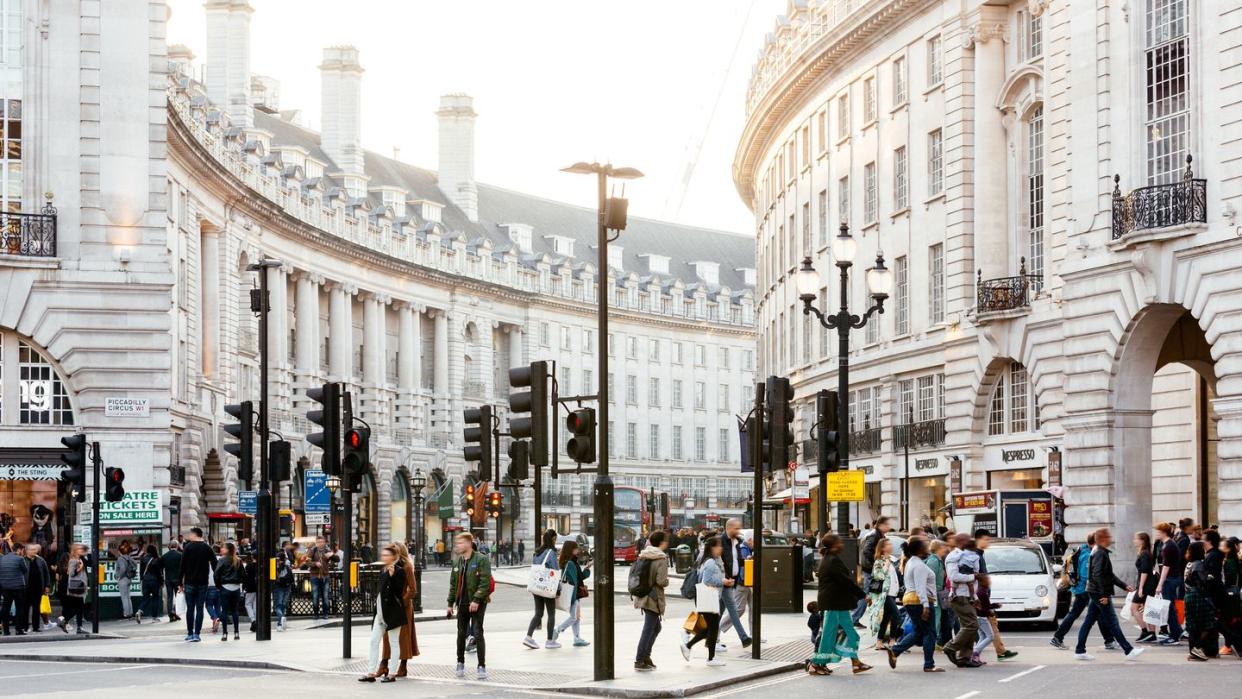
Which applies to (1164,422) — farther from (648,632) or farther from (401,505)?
(401,505)

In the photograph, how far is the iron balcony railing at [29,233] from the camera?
4493 centimetres

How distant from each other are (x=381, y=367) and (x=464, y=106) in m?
21.8

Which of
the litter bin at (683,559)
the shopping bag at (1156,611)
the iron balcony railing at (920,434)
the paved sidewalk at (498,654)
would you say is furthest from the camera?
the litter bin at (683,559)

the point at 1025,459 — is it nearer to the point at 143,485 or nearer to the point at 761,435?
the point at 143,485

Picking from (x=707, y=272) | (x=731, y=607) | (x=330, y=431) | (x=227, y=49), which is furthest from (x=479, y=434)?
(x=707, y=272)

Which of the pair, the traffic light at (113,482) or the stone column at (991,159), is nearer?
the traffic light at (113,482)

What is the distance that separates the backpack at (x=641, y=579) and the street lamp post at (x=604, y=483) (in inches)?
50.7

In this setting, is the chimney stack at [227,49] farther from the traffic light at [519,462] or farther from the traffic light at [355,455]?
the traffic light at [355,455]

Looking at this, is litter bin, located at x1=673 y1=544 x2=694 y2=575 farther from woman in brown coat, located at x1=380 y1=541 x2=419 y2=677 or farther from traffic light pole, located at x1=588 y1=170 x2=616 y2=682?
traffic light pole, located at x1=588 y1=170 x2=616 y2=682

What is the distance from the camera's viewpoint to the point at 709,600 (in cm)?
2398

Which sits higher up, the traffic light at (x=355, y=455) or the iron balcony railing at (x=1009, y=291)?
the iron balcony railing at (x=1009, y=291)

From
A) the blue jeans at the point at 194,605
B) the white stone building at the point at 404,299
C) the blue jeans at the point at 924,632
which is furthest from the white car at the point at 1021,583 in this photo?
the white stone building at the point at 404,299

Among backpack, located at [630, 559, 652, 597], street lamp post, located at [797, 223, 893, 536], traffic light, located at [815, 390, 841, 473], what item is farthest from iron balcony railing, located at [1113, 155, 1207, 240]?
backpack, located at [630, 559, 652, 597]

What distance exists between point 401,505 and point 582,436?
264ft
